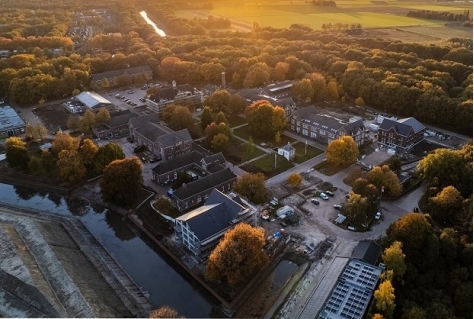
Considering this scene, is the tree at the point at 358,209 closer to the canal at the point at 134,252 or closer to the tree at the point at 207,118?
the canal at the point at 134,252

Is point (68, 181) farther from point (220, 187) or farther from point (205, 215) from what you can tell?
point (205, 215)

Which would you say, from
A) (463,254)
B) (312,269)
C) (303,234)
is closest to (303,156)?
(303,234)

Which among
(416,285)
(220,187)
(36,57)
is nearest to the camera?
(416,285)

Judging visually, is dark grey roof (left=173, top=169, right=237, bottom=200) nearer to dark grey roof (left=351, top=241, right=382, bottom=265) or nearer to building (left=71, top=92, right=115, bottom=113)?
dark grey roof (left=351, top=241, right=382, bottom=265)

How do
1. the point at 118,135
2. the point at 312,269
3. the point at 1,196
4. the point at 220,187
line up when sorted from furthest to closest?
1. the point at 118,135
2. the point at 1,196
3. the point at 220,187
4. the point at 312,269

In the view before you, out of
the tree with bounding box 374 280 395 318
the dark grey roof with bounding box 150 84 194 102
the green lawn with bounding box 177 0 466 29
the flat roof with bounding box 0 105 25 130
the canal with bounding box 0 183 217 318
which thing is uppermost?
the green lawn with bounding box 177 0 466 29

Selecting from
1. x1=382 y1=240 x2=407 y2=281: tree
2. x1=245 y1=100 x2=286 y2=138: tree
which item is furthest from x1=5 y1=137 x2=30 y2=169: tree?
x1=382 y1=240 x2=407 y2=281: tree

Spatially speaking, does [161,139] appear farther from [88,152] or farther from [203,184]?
[203,184]
